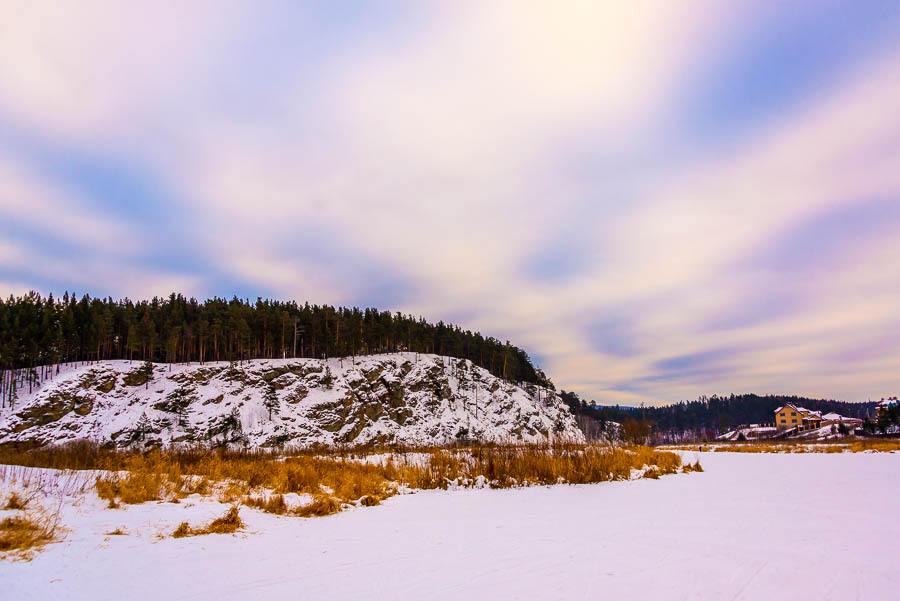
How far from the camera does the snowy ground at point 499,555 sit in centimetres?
426

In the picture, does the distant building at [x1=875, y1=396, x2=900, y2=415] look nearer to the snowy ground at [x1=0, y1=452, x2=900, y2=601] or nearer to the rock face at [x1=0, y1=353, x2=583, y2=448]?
the rock face at [x1=0, y1=353, x2=583, y2=448]

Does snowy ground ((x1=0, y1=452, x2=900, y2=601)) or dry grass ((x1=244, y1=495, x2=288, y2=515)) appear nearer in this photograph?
snowy ground ((x1=0, y1=452, x2=900, y2=601))

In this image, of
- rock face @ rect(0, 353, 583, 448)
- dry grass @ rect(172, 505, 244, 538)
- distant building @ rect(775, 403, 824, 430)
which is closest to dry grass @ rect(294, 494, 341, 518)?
dry grass @ rect(172, 505, 244, 538)

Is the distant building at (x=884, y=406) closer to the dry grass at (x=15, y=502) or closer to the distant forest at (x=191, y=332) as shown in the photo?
the distant forest at (x=191, y=332)

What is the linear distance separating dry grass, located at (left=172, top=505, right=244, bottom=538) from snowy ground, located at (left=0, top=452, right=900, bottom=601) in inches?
8.8

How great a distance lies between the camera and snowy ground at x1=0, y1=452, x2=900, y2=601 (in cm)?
426

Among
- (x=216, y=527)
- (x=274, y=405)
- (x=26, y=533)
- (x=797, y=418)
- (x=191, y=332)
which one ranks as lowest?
(x=797, y=418)

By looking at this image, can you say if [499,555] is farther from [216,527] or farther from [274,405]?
[274,405]

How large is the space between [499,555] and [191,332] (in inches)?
3015

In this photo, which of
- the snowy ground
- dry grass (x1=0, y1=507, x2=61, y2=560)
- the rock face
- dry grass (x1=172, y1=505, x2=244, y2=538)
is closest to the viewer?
the snowy ground

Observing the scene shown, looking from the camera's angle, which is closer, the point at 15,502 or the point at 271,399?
the point at 15,502

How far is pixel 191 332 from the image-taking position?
70188mm

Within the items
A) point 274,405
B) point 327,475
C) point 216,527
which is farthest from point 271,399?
point 216,527

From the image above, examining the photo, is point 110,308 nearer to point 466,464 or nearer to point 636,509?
point 466,464
